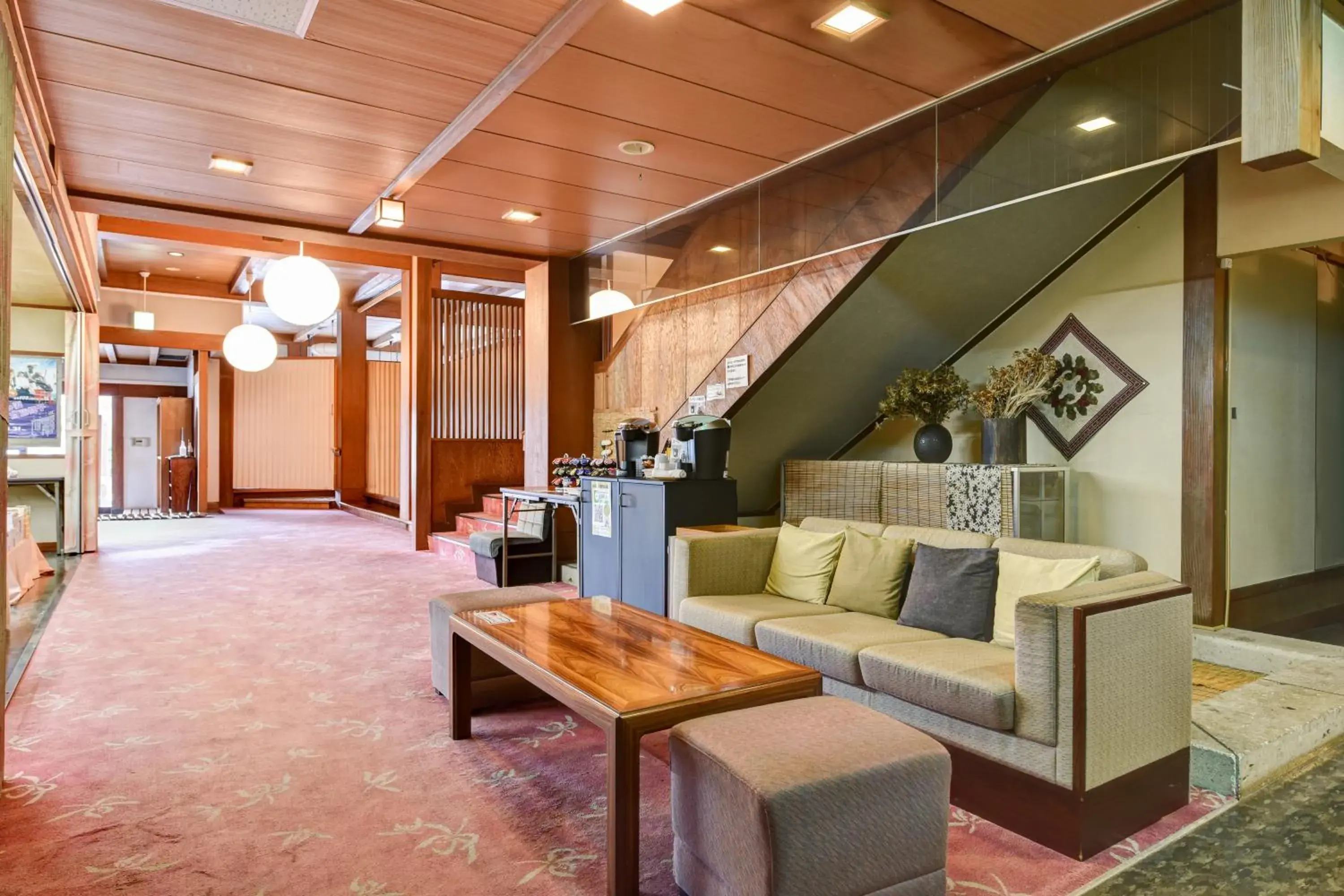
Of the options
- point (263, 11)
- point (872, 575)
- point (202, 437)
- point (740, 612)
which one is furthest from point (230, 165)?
point (202, 437)

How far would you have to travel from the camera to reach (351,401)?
11.6 metres

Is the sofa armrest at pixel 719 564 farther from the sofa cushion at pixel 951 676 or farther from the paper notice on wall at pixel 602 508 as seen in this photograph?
the sofa cushion at pixel 951 676

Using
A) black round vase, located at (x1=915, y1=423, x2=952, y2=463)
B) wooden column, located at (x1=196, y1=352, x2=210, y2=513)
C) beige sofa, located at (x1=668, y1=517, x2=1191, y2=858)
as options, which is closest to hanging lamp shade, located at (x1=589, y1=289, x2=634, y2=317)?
black round vase, located at (x1=915, y1=423, x2=952, y2=463)

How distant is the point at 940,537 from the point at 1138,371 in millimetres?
2028

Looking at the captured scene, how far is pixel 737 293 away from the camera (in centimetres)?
498

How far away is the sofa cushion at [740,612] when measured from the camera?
10.4 feet

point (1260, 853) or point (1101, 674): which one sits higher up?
point (1101, 674)

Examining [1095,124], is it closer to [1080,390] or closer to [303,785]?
[1080,390]

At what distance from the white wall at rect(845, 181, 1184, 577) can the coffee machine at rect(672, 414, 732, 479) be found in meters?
2.10

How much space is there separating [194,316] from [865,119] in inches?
423

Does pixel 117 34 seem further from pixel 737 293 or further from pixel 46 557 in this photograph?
pixel 46 557

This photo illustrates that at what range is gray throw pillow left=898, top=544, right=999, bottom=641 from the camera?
9.12 feet

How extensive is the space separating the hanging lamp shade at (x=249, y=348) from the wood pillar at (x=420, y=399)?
7.91 ft

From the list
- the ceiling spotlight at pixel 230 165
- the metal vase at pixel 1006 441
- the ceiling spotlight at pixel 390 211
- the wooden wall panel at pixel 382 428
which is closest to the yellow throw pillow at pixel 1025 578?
the metal vase at pixel 1006 441
